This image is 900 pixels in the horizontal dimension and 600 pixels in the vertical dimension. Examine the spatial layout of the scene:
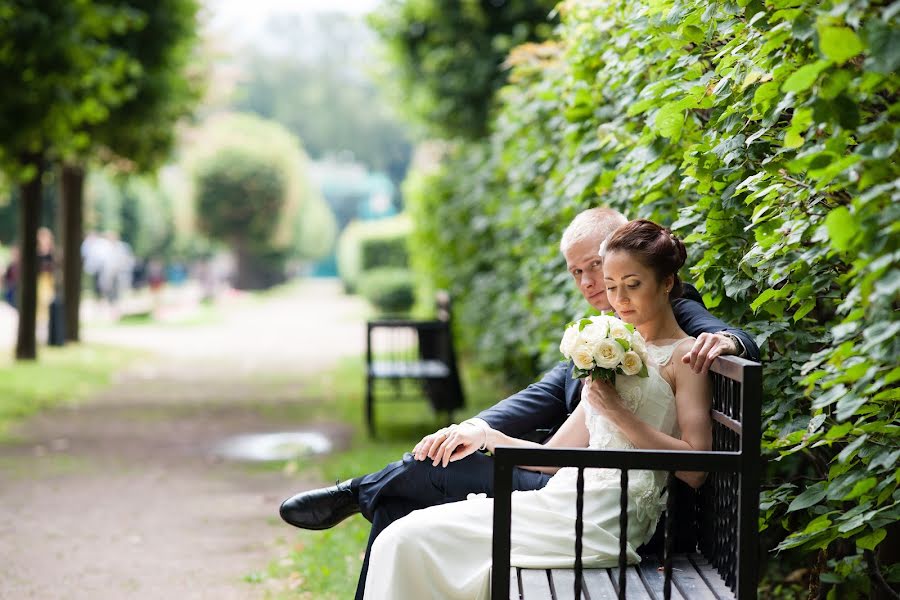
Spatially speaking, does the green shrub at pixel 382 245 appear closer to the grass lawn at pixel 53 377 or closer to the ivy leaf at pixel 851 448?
the grass lawn at pixel 53 377

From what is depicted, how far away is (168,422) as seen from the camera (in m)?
10.7

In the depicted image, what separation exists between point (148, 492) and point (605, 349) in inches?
202

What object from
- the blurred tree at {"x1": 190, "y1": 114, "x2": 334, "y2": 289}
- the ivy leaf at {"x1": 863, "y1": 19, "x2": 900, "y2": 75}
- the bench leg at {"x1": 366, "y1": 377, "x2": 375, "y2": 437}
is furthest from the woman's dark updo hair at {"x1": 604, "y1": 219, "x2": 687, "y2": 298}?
the blurred tree at {"x1": 190, "y1": 114, "x2": 334, "y2": 289}

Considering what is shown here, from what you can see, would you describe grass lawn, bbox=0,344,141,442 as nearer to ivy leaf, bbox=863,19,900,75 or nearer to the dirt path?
the dirt path

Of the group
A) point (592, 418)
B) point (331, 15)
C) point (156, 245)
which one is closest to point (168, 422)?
point (592, 418)

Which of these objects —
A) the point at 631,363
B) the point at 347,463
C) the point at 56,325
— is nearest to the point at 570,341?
the point at 631,363

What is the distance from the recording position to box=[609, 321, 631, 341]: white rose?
314 centimetres

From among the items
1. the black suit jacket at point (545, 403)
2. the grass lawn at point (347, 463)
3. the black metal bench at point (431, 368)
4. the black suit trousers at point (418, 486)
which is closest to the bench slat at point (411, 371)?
the black metal bench at point (431, 368)

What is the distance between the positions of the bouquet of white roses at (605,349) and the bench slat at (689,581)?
0.58 metres

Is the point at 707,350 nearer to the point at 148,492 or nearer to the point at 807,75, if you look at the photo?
the point at 807,75

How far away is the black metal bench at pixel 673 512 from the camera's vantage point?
271cm

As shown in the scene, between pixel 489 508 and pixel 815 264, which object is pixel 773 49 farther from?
pixel 489 508

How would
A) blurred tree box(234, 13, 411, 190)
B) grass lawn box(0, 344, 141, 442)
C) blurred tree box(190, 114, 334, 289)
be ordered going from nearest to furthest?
grass lawn box(0, 344, 141, 442), blurred tree box(190, 114, 334, 289), blurred tree box(234, 13, 411, 190)

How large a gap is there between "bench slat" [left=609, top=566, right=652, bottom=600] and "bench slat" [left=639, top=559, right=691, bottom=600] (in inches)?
0.6
